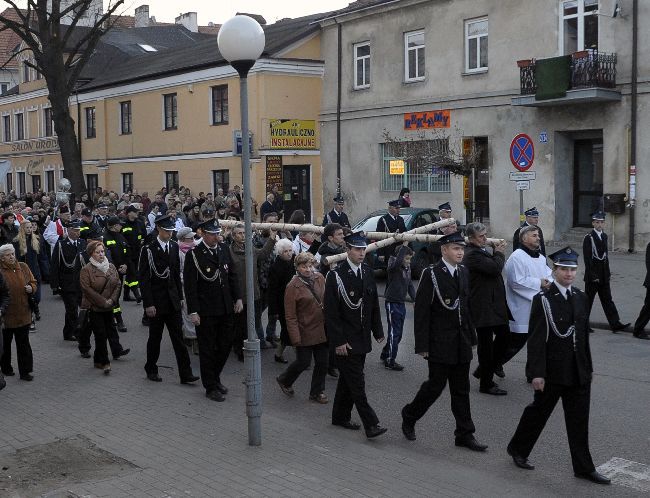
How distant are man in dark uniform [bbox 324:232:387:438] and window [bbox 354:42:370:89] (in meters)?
23.7

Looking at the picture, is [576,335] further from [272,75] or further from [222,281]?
[272,75]

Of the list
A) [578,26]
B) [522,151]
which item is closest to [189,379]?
[522,151]

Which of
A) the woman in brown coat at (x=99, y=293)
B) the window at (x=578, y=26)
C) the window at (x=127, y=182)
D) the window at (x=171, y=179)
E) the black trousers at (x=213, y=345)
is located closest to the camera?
the black trousers at (x=213, y=345)

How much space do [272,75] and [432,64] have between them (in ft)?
22.5

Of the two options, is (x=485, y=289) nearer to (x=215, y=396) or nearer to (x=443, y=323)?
(x=443, y=323)

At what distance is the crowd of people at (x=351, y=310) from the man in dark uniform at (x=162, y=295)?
0.02 meters

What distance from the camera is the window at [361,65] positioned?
3150 centimetres

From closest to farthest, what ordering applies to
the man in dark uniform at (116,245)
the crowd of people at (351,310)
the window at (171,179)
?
the crowd of people at (351,310) < the man in dark uniform at (116,245) < the window at (171,179)

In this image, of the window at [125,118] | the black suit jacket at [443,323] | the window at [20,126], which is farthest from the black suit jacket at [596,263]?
the window at [20,126]

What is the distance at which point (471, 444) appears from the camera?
7.70 metres

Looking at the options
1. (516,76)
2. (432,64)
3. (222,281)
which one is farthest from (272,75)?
(222,281)

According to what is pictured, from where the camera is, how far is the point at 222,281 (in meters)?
9.97

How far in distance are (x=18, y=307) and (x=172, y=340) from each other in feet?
6.42

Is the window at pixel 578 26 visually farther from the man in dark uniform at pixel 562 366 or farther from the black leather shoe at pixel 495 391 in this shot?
the man in dark uniform at pixel 562 366
